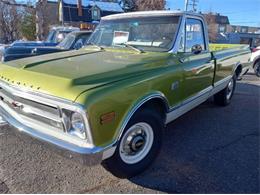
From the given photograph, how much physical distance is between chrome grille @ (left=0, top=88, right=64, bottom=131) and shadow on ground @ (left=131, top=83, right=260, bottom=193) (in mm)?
1200

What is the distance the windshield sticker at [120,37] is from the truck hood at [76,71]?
1.32ft

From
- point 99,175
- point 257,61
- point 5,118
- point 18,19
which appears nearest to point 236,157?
point 99,175

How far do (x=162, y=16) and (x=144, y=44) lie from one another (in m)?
0.51

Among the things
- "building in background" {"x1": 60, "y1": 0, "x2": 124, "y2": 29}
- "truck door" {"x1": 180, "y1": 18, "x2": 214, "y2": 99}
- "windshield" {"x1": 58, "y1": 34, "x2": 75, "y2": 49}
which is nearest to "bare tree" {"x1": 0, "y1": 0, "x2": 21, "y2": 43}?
"building in background" {"x1": 60, "y1": 0, "x2": 124, "y2": 29}

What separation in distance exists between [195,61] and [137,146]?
1782mm

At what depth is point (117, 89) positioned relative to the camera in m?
2.50

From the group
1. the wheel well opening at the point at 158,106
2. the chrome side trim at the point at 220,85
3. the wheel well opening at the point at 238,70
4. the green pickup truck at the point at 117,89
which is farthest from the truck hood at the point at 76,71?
the wheel well opening at the point at 238,70

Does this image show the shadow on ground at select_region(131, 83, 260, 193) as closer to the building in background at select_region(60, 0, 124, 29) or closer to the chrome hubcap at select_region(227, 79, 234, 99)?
the chrome hubcap at select_region(227, 79, 234, 99)

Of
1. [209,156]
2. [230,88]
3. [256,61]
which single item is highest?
[256,61]

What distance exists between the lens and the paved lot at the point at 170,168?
9.30ft

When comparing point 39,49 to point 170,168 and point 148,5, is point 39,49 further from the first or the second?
point 148,5

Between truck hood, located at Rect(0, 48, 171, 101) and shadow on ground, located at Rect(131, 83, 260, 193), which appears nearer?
truck hood, located at Rect(0, 48, 171, 101)

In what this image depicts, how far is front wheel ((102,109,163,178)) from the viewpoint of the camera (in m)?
2.79

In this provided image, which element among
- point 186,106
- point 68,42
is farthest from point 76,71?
point 68,42
